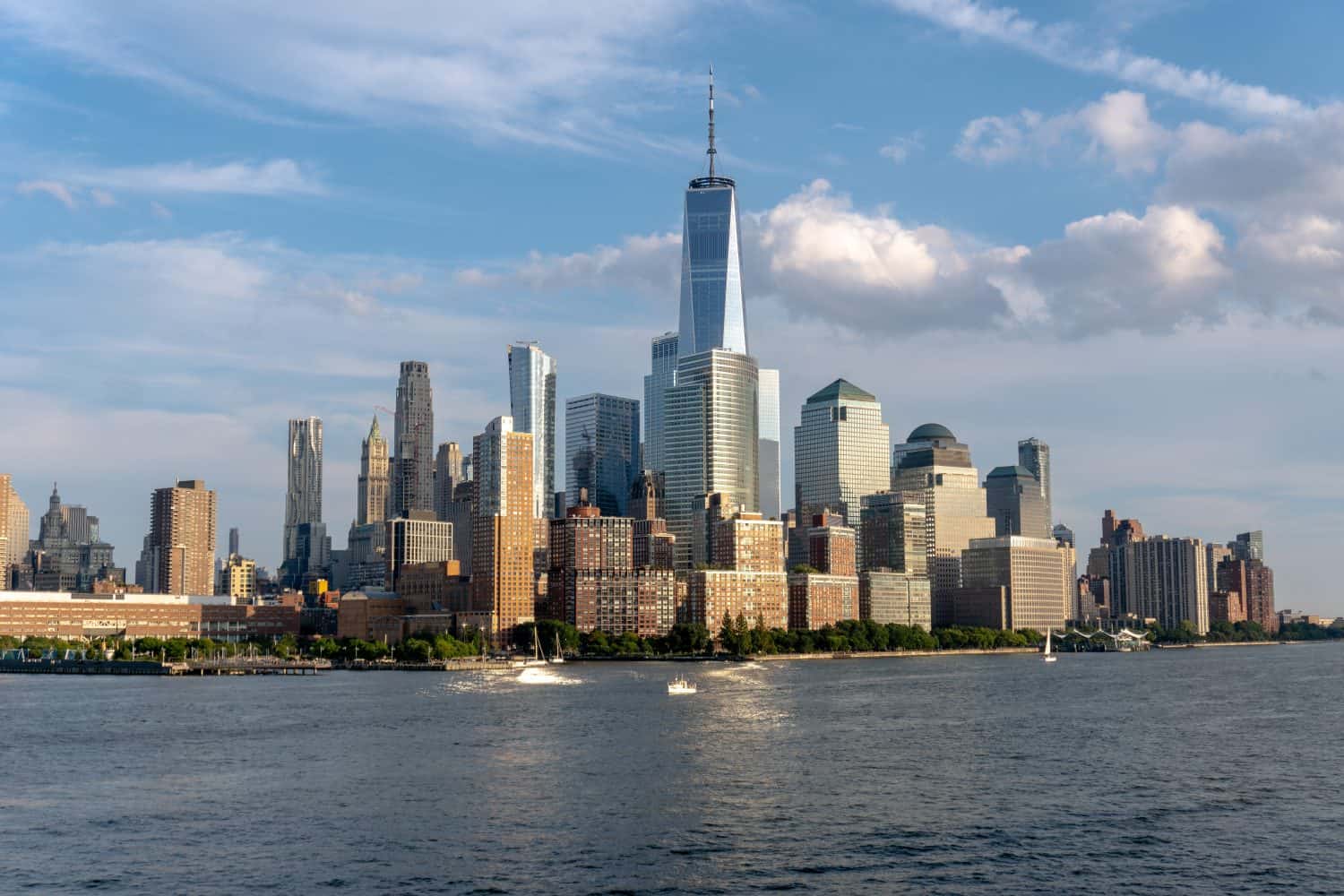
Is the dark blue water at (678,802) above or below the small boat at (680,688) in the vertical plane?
above

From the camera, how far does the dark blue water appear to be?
2662 inches

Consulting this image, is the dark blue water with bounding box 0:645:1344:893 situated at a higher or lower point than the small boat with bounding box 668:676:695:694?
higher

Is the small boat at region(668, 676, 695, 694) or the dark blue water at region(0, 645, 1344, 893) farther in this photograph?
the small boat at region(668, 676, 695, 694)

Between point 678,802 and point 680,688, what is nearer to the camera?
point 678,802

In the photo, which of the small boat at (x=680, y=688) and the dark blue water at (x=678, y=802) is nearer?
the dark blue water at (x=678, y=802)

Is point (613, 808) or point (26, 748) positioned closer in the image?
point (613, 808)

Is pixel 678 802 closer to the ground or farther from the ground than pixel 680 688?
farther from the ground

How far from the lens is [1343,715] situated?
145250mm

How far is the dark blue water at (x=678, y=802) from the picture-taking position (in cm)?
6762

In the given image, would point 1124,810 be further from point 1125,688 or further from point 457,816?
point 1125,688

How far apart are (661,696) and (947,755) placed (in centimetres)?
7442

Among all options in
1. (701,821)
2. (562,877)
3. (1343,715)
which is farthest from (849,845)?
(1343,715)

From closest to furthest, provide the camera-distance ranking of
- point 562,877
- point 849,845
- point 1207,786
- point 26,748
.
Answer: point 562,877
point 849,845
point 1207,786
point 26,748

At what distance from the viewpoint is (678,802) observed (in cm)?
8744
